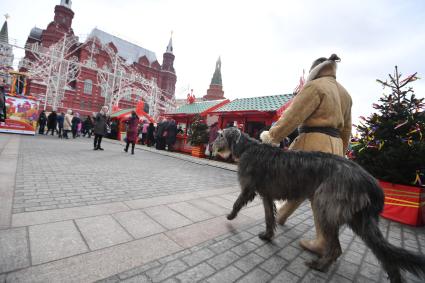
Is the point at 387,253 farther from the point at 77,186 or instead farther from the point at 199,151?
the point at 199,151

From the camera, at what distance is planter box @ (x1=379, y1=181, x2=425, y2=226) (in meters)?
3.87

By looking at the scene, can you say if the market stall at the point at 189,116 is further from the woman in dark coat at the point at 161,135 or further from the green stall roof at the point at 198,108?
the woman in dark coat at the point at 161,135

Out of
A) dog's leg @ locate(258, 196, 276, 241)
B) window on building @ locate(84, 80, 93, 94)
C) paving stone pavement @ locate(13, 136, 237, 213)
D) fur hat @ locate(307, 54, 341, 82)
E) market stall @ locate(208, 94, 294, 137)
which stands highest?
window on building @ locate(84, 80, 93, 94)

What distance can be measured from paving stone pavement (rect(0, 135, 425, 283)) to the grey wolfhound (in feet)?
1.19

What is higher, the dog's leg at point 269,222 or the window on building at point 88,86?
the window on building at point 88,86

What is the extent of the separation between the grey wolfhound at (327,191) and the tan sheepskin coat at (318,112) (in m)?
0.41

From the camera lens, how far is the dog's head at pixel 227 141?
2888 mm

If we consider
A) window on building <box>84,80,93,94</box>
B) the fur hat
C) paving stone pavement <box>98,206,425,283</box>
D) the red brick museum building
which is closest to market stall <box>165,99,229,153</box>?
the fur hat

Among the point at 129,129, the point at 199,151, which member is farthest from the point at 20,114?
the point at 199,151

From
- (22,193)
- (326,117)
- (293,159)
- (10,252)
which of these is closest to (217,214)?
(293,159)

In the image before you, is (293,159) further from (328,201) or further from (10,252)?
(10,252)

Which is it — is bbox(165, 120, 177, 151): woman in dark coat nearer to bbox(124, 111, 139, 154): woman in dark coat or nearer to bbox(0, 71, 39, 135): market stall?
bbox(124, 111, 139, 154): woman in dark coat

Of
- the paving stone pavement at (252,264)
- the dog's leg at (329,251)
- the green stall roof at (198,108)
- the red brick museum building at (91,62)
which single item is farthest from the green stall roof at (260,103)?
the red brick museum building at (91,62)

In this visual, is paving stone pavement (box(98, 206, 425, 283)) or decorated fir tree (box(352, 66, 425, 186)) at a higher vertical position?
decorated fir tree (box(352, 66, 425, 186))
